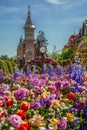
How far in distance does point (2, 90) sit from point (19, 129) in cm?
201

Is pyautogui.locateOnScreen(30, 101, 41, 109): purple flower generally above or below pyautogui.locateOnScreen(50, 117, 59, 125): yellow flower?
above

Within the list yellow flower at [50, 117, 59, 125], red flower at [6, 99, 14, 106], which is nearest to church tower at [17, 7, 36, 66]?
red flower at [6, 99, 14, 106]

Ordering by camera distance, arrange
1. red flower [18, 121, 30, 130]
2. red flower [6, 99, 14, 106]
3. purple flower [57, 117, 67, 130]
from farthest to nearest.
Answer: red flower [6, 99, 14, 106] → purple flower [57, 117, 67, 130] → red flower [18, 121, 30, 130]

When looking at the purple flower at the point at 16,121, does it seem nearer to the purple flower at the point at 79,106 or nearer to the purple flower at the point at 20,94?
the purple flower at the point at 79,106

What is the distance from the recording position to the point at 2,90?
19.7ft

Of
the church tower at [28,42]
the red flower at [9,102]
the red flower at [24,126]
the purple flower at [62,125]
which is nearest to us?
the red flower at [24,126]

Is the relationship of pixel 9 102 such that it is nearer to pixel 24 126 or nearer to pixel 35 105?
pixel 35 105

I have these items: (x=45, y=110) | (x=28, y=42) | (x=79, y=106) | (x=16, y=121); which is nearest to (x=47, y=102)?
(x=45, y=110)

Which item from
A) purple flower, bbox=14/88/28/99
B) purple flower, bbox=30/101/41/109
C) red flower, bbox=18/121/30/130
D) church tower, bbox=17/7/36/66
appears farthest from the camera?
church tower, bbox=17/7/36/66

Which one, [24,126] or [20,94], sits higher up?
[20,94]

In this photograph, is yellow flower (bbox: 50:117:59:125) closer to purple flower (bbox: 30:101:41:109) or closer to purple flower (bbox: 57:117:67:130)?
purple flower (bbox: 57:117:67:130)

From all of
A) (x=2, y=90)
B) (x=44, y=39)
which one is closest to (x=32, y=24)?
(x=44, y=39)

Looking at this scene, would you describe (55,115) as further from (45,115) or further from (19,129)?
(19,129)

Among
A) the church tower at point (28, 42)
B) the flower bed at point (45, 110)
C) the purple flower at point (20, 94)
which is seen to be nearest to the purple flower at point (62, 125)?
the flower bed at point (45, 110)
